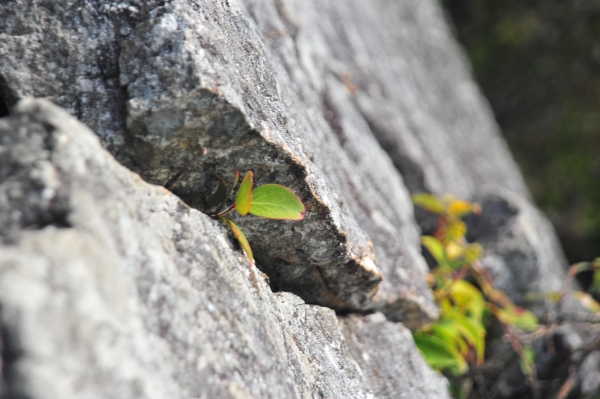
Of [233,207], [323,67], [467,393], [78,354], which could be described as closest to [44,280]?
[78,354]

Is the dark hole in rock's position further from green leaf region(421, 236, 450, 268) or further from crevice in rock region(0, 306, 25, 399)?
crevice in rock region(0, 306, 25, 399)

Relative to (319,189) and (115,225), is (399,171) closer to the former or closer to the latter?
(319,189)

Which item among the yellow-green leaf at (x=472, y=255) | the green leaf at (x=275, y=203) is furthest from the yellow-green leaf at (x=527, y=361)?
the green leaf at (x=275, y=203)

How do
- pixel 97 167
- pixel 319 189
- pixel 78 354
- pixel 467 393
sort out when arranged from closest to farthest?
pixel 78 354, pixel 97 167, pixel 319 189, pixel 467 393

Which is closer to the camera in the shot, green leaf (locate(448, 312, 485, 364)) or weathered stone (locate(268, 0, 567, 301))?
green leaf (locate(448, 312, 485, 364))

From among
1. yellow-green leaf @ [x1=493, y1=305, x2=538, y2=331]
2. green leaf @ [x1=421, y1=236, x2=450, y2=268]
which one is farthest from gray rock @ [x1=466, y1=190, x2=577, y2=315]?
green leaf @ [x1=421, y1=236, x2=450, y2=268]

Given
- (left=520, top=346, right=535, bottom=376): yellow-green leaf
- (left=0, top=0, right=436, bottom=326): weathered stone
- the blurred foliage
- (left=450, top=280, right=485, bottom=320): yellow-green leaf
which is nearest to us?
(left=0, top=0, right=436, bottom=326): weathered stone
